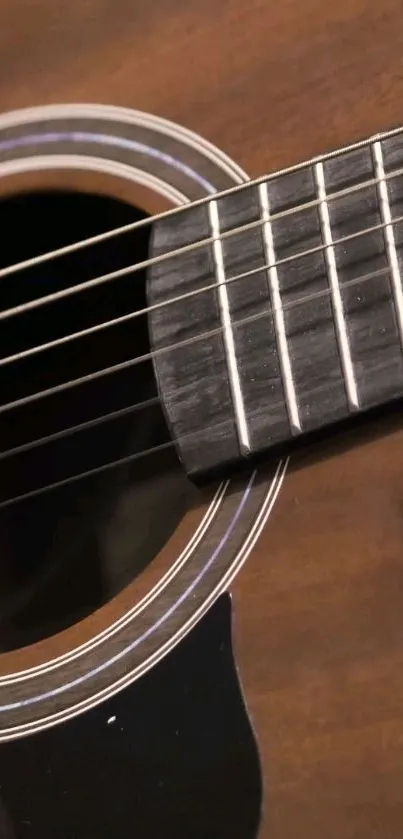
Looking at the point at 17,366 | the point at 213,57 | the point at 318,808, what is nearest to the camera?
the point at 318,808

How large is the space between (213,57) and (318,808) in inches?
17.8

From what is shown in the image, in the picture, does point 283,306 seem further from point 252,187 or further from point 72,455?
point 72,455

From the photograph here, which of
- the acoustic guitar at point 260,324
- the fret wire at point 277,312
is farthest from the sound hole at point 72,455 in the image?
the fret wire at point 277,312

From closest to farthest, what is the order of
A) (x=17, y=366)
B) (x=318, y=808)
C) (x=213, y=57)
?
(x=318, y=808), (x=213, y=57), (x=17, y=366)

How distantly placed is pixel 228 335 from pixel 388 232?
0.35ft

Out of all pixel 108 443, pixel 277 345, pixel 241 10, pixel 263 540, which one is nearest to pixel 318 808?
pixel 263 540

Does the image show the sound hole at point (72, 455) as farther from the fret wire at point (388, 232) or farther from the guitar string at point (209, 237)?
the fret wire at point (388, 232)

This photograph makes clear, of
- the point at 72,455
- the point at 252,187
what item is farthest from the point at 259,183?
the point at 72,455

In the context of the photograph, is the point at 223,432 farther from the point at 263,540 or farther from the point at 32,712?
the point at 32,712

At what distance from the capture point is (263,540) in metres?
0.56

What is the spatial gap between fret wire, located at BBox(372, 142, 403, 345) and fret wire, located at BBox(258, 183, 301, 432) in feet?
0.22

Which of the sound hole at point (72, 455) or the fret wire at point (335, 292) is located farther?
the sound hole at point (72, 455)

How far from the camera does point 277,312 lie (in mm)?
567

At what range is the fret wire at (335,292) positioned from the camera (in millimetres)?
544
